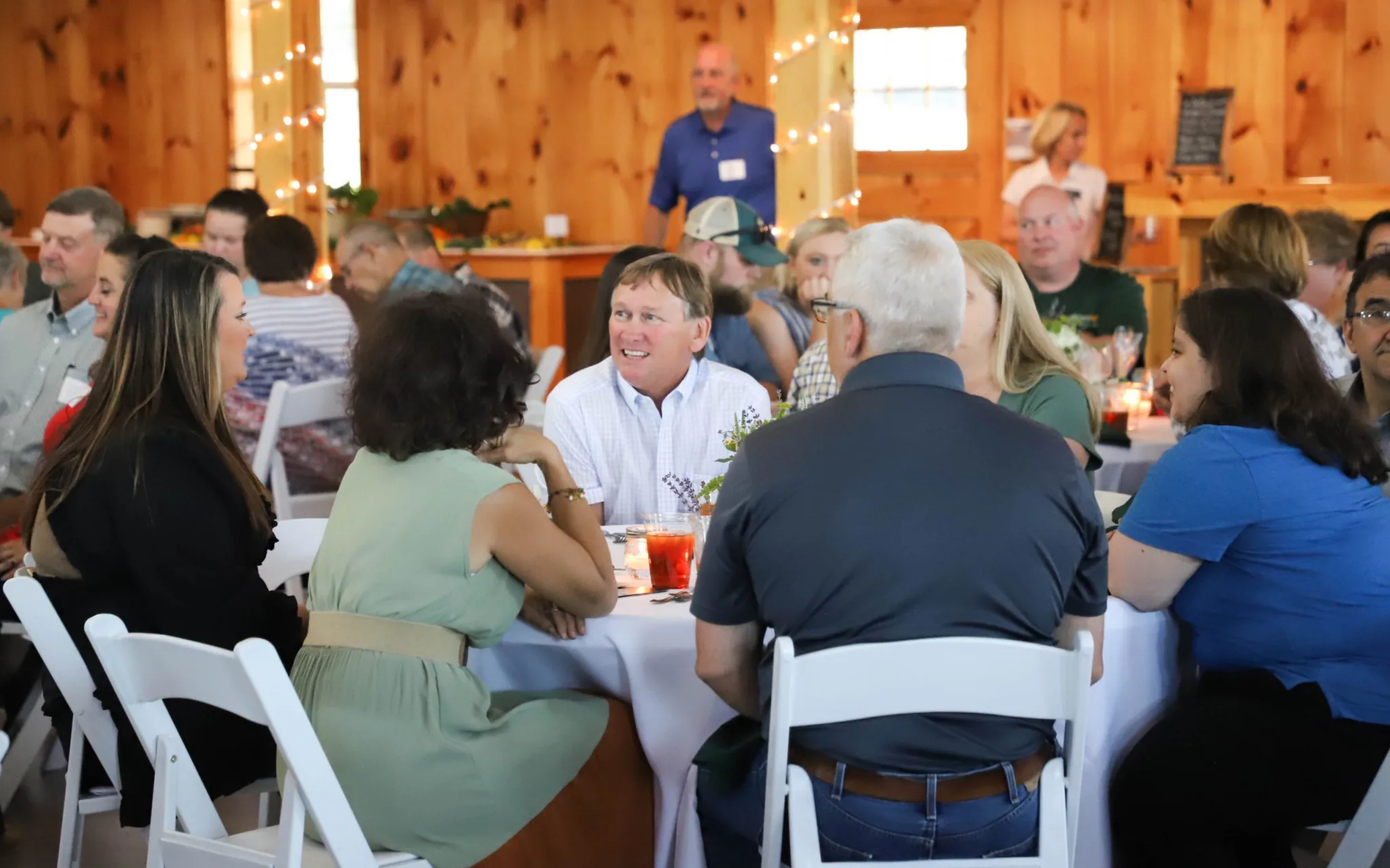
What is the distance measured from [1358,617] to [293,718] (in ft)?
5.38

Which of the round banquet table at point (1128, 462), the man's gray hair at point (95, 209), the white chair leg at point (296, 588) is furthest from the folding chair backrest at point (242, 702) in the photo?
the man's gray hair at point (95, 209)

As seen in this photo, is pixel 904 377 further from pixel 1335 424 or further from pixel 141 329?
pixel 141 329

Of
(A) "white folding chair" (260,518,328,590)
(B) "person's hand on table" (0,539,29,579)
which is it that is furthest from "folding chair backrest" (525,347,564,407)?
(A) "white folding chair" (260,518,328,590)

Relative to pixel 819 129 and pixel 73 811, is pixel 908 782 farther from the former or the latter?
pixel 819 129

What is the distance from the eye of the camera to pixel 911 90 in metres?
8.99

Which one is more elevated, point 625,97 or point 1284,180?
point 625,97

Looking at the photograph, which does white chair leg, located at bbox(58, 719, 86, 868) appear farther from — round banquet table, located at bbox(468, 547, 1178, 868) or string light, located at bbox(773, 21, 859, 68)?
string light, located at bbox(773, 21, 859, 68)

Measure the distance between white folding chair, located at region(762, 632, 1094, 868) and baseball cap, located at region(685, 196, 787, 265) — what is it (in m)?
3.27

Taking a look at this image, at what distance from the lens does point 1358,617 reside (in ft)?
7.97

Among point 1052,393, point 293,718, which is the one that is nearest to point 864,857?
point 293,718

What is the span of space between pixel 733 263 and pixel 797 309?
0.26 metres

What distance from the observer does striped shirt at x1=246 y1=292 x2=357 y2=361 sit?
464 centimetres

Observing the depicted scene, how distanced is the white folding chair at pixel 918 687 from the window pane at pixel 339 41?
8.59 meters

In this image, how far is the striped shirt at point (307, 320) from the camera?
464 cm
